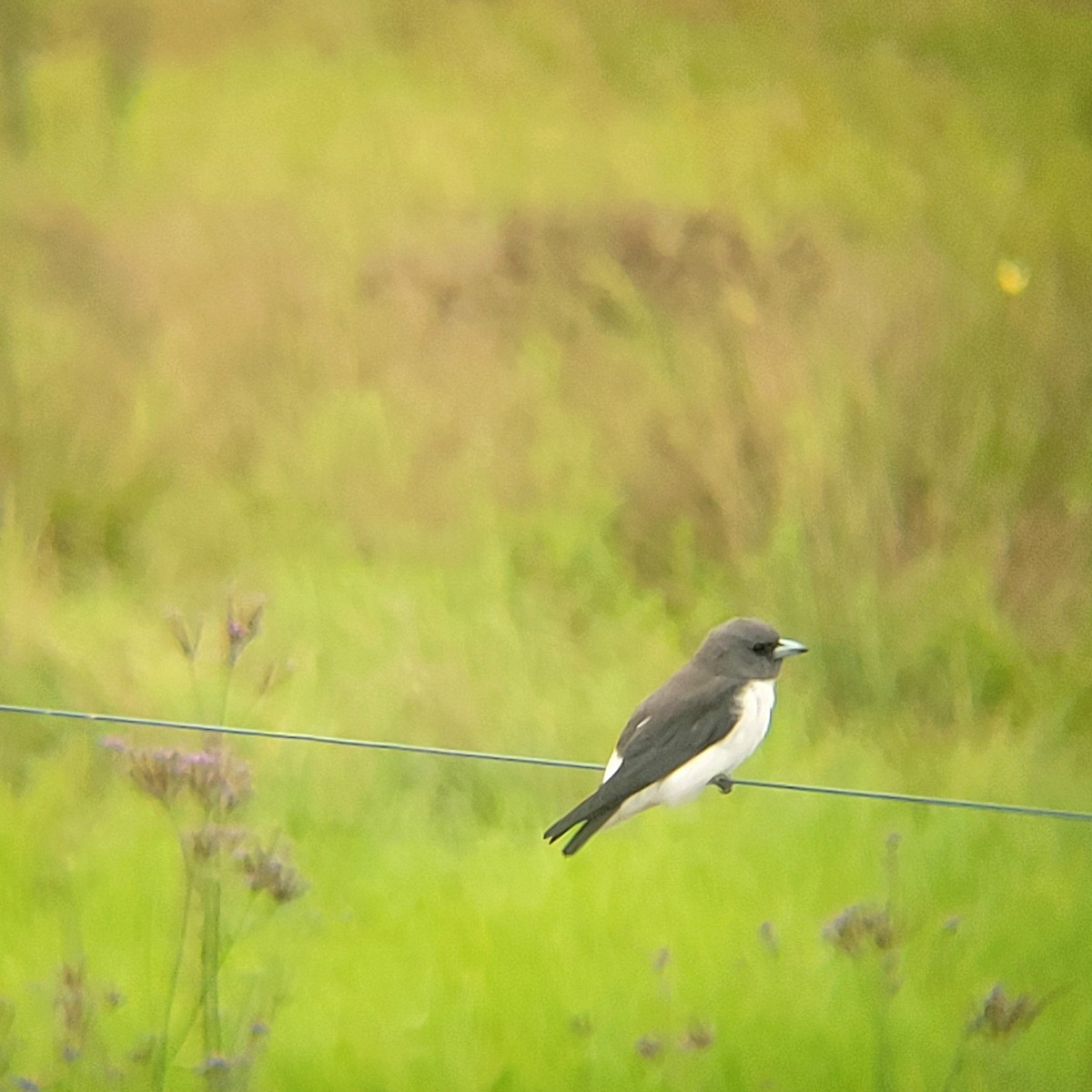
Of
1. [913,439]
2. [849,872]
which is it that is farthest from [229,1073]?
[913,439]

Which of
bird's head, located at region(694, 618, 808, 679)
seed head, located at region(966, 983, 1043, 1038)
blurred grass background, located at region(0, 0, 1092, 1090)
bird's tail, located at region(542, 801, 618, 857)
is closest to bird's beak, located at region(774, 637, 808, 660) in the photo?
bird's head, located at region(694, 618, 808, 679)

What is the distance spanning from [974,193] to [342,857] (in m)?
1.20

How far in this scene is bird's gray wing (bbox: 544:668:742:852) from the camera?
2268mm

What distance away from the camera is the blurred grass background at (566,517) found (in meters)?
2.42

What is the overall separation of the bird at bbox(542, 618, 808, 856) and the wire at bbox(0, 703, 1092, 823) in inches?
1.9

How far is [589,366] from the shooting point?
8.32ft

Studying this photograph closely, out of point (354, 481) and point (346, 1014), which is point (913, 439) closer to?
point (354, 481)

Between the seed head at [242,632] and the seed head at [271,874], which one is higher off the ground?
the seed head at [242,632]

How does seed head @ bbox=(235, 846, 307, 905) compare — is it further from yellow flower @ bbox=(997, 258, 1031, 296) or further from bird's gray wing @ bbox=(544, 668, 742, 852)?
yellow flower @ bbox=(997, 258, 1031, 296)

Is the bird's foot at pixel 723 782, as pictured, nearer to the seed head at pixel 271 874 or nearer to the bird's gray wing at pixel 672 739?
the bird's gray wing at pixel 672 739

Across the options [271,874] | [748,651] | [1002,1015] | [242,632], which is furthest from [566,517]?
[1002,1015]

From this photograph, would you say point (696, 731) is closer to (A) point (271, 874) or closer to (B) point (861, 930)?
(B) point (861, 930)

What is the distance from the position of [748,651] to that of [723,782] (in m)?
0.17

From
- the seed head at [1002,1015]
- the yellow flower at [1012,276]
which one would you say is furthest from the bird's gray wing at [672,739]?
the yellow flower at [1012,276]
